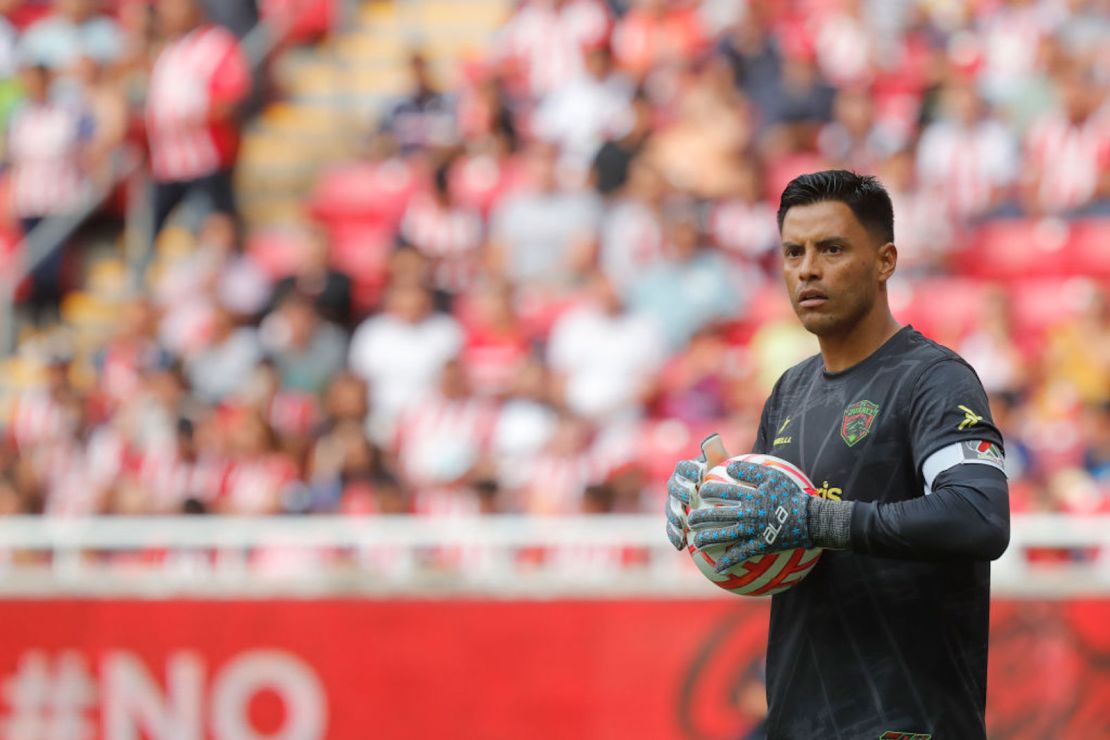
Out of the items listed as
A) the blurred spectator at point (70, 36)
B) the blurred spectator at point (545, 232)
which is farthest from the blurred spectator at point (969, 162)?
the blurred spectator at point (70, 36)

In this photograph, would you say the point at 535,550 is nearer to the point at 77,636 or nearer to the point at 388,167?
the point at 77,636

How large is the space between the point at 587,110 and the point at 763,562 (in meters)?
8.80

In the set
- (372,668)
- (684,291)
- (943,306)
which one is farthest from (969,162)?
(372,668)

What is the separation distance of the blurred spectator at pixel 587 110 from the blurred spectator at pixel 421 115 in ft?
2.21

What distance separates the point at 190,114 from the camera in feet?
41.9

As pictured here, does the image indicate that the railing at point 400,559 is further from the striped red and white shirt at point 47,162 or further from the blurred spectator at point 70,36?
the blurred spectator at point 70,36

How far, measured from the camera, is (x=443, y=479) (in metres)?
9.56

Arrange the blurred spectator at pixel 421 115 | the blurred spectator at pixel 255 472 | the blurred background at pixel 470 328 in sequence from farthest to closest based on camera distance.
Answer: the blurred spectator at pixel 421 115
the blurred spectator at pixel 255 472
the blurred background at pixel 470 328

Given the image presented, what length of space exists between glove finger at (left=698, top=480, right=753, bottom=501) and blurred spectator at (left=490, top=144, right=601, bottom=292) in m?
7.43

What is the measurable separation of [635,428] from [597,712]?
75.9 inches

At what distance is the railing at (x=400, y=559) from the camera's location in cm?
808

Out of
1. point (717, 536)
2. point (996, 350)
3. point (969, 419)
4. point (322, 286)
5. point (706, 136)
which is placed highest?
point (706, 136)

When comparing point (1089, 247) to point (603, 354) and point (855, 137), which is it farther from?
point (603, 354)

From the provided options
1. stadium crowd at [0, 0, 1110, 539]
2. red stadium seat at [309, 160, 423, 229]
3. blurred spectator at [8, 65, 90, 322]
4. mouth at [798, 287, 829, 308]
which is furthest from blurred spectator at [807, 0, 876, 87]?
mouth at [798, 287, 829, 308]
